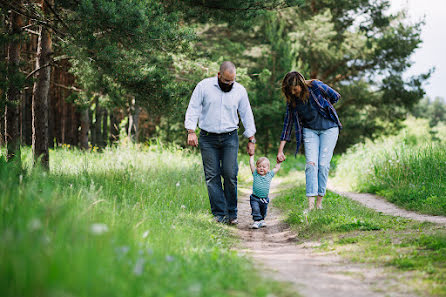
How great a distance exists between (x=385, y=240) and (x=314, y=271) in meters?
1.27

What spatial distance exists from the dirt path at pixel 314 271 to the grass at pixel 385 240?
15 cm

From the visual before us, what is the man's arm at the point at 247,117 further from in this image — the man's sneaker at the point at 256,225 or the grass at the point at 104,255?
the grass at the point at 104,255

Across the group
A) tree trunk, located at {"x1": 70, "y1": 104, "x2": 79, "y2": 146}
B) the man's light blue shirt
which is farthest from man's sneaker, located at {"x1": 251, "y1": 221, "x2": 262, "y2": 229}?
tree trunk, located at {"x1": 70, "y1": 104, "x2": 79, "y2": 146}

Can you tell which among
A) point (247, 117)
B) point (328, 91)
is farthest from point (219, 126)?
point (328, 91)

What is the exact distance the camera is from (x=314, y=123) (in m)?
6.35

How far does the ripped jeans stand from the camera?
634 cm

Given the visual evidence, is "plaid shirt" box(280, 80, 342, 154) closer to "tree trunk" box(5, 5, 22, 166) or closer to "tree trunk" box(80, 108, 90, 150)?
"tree trunk" box(5, 5, 22, 166)

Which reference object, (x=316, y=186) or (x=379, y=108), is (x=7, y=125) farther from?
(x=379, y=108)

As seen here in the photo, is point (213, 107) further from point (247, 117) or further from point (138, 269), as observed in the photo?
point (138, 269)

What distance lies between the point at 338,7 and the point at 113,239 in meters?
27.4

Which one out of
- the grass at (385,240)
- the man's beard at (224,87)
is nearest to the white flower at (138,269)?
the grass at (385,240)

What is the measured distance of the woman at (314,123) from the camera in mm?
6309

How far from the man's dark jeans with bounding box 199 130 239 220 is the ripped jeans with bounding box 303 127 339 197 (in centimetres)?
113

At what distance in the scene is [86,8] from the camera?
217 inches
